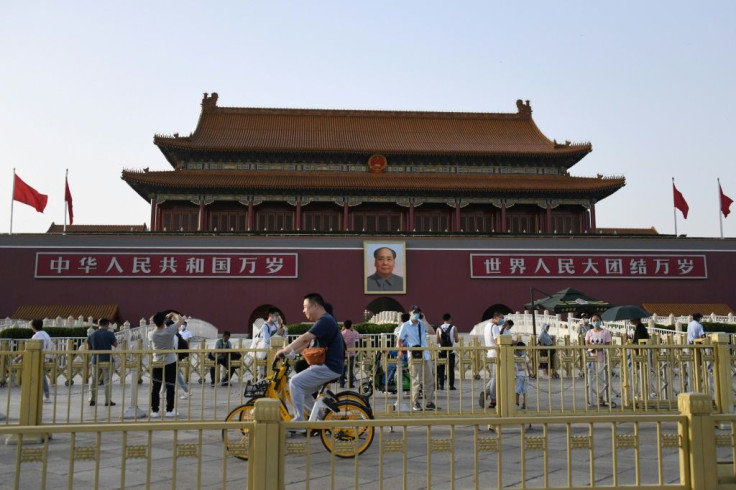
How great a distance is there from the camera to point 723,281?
2377cm

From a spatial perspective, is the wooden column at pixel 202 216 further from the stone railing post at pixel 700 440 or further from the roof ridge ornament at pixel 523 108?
the stone railing post at pixel 700 440

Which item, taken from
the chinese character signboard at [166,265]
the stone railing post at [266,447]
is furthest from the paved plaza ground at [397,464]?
the chinese character signboard at [166,265]

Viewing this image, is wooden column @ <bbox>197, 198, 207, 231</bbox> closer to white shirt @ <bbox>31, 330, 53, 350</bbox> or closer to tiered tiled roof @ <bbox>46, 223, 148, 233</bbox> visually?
tiered tiled roof @ <bbox>46, 223, 148, 233</bbox>

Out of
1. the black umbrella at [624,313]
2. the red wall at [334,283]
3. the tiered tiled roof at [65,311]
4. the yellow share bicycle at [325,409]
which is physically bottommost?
the yellow share bicycle at [325,409]

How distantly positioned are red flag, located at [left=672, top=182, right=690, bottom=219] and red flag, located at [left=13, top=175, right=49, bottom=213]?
23.0 meters

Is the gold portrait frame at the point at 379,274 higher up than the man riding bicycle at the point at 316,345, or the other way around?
the gold portrait frame at the point at 379,274

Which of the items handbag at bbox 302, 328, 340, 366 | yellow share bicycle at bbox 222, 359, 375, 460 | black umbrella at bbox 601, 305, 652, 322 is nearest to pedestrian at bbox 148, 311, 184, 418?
yellow share bicycle at bbox 222, 359, 375, 460

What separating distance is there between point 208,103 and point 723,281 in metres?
23.1

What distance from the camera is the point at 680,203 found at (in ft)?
81.9

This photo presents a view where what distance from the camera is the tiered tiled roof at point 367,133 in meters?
27.4

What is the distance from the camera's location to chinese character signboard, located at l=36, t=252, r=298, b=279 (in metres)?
22.0

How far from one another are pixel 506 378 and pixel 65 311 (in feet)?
61.5

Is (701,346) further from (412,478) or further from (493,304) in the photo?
(493,304)

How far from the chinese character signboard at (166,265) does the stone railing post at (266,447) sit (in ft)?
64.6
